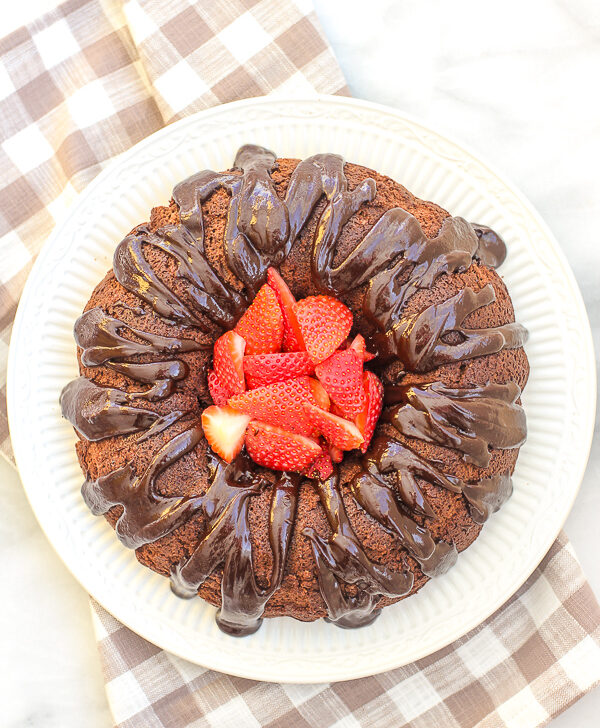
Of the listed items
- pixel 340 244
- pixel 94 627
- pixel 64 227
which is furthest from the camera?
pixel 94 627

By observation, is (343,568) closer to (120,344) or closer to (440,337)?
(440,337)

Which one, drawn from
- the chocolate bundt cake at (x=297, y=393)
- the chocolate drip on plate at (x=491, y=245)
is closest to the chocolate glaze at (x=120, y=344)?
the chocolate bundt cake at (x=297, y=393)

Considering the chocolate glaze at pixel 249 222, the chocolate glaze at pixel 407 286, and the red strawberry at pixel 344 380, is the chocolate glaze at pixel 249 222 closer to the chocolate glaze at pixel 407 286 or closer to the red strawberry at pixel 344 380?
the chocolate glaze at pixel 407 286

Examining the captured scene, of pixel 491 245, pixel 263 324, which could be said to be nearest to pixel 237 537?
pixel 263 324

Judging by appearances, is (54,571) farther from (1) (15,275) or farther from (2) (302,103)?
(2) (302,103)

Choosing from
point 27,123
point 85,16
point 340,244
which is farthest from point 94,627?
point 85,16

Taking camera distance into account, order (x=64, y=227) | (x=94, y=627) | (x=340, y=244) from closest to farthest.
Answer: (x=340, y=244) → (x=64, y=227) → (x=94, y=627)
